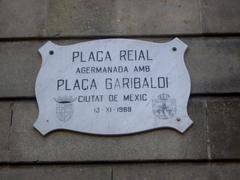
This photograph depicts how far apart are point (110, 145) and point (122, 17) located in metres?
1.33

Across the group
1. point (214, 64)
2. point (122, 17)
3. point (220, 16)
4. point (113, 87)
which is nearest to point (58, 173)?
point (113, 87)

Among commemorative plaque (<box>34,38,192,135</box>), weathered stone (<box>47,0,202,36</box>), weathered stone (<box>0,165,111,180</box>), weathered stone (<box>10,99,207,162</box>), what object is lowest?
weathered stone (<box>0,165,111,180</box>)

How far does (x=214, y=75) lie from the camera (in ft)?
16.3

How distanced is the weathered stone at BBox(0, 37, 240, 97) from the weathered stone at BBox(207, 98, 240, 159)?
138 mm

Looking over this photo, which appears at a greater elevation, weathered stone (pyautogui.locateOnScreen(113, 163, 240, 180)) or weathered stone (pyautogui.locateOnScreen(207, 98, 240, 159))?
weathered stone (pyautogui.locateOnScreen(207, 98, 240, 159))

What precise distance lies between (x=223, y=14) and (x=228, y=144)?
1.36 metres

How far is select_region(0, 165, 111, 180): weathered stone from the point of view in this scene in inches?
182

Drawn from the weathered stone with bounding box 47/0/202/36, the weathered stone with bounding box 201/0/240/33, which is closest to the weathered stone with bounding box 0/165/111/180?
the weathered stone with bounding box 47/0/202/36

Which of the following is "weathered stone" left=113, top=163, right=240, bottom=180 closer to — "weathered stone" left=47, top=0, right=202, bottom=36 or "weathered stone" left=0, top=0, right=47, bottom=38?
"weathered stone" left=47, top=0, right=202, bottom=36

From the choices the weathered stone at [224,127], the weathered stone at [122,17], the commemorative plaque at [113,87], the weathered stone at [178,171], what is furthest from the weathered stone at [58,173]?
the weathered stone at [122,17]

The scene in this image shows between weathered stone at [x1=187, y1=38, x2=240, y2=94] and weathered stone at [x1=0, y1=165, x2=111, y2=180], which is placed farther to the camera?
weathered stone at [x1=187, y1=38, x2=240, y2=94]

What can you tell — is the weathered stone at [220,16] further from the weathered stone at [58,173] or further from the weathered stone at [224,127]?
the weathered stone at [58,173]

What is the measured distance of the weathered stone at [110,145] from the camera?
4.69 meters

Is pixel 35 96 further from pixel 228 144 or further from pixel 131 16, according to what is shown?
pixel 228 144
